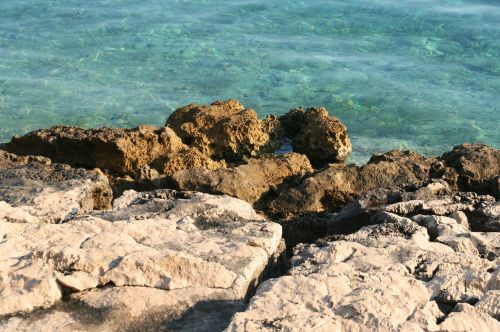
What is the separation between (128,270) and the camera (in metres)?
4.80

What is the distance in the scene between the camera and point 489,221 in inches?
230

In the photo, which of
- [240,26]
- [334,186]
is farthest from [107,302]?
[240,26]

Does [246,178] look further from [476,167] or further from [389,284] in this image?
[389,284]

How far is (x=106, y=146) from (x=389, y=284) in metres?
4.17

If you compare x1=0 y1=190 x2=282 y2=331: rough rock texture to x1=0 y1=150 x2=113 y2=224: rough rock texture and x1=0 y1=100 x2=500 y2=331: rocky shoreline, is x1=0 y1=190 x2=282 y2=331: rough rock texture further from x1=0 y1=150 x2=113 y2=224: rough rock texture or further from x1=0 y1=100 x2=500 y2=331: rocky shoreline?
x1=0 y1=150 x2=113 y2=224: rough rock texture

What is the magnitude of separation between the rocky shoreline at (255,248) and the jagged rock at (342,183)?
0.01 metres

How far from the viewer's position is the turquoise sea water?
12.3 meters

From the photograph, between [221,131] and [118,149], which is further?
[221,131]

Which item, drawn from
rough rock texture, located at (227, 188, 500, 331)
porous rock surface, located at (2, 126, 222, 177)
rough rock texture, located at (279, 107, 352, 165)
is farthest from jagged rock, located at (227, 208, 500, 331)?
rough rock texture, located at (279, 107, 352, 165)

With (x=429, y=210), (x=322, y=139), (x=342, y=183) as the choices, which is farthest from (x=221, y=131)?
(x=429, y=210)

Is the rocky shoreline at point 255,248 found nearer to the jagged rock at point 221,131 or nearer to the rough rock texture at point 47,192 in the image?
the rough rock texture at point 47,192

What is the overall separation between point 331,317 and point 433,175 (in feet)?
11.4

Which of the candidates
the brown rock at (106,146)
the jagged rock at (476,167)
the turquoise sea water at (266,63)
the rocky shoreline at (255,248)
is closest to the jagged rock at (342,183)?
the rocky shoreline at (255,248)

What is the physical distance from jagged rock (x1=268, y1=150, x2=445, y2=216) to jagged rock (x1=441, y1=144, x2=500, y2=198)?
0.20 meters
